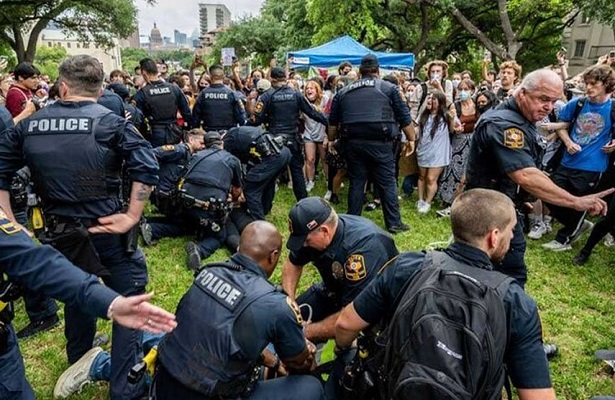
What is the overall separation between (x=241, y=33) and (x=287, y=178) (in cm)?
3530

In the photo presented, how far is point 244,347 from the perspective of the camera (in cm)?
208

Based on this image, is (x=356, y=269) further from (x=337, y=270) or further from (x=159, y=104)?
(x=159, y=104)

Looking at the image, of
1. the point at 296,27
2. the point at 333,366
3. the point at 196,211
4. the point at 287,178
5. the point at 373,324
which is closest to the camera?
the point at 373,324

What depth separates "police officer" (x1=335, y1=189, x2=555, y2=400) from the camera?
5.67 feet

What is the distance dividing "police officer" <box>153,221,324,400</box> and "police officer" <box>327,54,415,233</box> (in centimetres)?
321

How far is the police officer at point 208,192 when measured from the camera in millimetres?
4879

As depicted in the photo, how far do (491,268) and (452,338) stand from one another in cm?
39

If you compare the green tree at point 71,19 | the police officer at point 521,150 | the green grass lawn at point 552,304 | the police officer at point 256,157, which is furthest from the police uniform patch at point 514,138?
the green tree at point 71,19

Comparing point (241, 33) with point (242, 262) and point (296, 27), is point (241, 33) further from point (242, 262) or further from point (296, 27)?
point (242, 262)

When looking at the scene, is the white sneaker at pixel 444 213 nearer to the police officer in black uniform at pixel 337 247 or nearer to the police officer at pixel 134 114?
the police officer in black uniform at pixel 337 247

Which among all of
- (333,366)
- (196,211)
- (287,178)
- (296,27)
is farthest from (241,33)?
(333,366)

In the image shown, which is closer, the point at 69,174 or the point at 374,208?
the point at 69,174

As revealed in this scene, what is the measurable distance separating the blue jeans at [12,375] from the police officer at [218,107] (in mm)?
4994

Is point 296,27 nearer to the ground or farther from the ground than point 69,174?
farther from the ground
